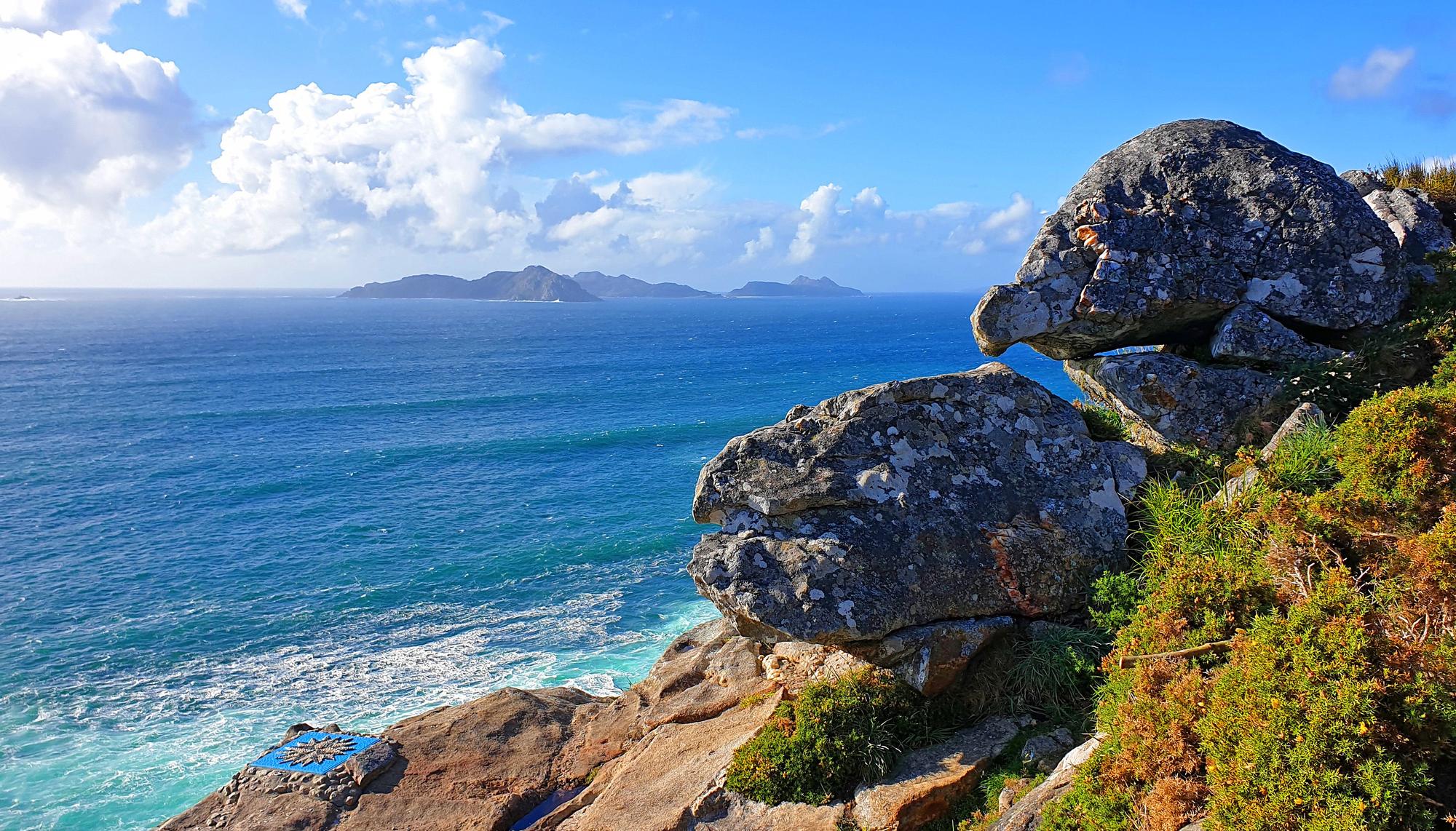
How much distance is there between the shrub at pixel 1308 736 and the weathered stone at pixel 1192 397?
15.3ft

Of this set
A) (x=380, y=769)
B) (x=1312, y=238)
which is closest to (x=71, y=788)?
(x=380, y=769)

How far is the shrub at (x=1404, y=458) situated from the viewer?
7188 mm

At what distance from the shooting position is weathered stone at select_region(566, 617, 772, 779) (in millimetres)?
12594

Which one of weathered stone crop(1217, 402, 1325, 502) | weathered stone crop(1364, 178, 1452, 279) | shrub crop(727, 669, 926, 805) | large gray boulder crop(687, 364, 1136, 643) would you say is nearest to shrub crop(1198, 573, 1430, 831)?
weathered stone crop(1217, 402, 1325, 502)

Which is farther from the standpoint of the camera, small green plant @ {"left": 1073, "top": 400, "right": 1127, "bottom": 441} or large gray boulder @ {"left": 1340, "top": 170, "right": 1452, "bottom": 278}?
large gray boulder @ {"left": 1340, "top": 170, "right": 1452, "bottom": 278}

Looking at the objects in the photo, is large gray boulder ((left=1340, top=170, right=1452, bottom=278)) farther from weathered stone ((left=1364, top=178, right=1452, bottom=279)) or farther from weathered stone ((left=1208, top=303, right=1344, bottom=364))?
weathered stone ((left=1208, top=303, right=1344, bottom=364))

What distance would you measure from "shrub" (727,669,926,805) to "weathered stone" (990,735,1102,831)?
2.02 m

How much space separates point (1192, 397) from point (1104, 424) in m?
1.21

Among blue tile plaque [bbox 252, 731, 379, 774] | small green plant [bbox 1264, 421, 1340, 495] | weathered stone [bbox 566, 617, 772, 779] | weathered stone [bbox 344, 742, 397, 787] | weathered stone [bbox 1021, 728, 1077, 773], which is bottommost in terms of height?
blue tile plaque [bbox 252, 731, 379, 774]

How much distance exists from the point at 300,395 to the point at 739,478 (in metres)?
72.7

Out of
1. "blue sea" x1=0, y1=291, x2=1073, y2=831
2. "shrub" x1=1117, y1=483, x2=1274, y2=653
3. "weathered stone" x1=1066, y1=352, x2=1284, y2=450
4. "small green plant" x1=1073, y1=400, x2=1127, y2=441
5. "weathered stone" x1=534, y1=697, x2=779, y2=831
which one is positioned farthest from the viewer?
"blue sea" x1=0, y1=291, x2=1073, y2=831

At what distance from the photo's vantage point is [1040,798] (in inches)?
285

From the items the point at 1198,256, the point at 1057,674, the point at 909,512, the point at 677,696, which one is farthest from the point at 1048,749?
the point at 1198,256

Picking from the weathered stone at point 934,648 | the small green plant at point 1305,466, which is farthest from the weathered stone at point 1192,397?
the weathered stone at point 934,648
